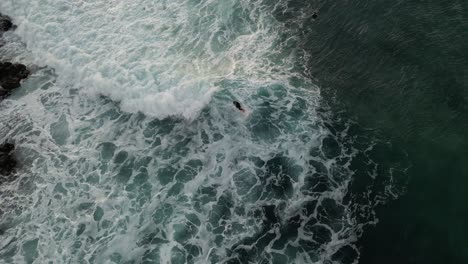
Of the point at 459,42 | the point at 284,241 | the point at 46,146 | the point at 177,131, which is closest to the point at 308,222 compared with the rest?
the point at 284,241

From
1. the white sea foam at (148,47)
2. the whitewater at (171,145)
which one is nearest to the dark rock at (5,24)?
the white sea foam at (148,47)

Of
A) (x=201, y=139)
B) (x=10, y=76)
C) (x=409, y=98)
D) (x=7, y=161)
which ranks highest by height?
(x=10, y=76)

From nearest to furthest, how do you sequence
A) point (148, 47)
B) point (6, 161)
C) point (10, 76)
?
point (6, 161), point (10, 76), point (148, 47)

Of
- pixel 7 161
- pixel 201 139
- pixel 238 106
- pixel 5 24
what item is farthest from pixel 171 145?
pixel 5 24

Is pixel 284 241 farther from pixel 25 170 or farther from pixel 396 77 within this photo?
pixel 25 170

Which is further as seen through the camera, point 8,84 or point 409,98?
point 8,84

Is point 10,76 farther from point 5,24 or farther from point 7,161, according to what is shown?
point 7,161
